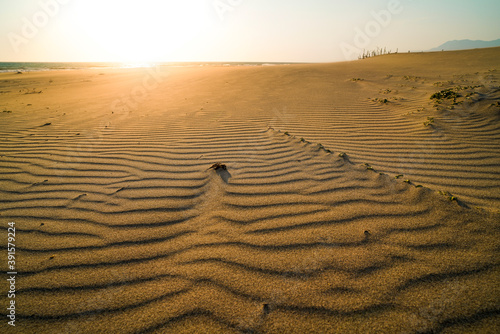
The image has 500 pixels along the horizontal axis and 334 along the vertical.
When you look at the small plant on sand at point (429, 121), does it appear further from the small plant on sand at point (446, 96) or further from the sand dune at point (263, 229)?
the small plant on sand at point (446, 96)

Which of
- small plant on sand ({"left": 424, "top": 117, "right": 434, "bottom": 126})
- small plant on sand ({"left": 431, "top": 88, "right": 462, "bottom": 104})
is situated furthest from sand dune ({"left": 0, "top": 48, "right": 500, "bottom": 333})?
small plant on sand ({"left": 431, "top": 88, "right": 462, "bottom": 104})

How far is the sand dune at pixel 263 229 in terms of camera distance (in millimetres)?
1182

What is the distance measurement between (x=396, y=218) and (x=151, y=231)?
187 centimetres

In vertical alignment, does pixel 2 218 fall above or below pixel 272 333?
above

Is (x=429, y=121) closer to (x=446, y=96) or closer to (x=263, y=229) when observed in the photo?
(x=446, y=96)

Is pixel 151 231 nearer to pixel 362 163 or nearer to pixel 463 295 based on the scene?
pixel 463 295

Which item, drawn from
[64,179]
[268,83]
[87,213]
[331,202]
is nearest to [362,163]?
[331,202]

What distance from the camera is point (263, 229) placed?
68.4 inches

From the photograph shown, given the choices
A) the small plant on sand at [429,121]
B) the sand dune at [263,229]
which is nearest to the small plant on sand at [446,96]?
the sand dune at [263,229]

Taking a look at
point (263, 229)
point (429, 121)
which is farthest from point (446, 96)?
point (263, 229)

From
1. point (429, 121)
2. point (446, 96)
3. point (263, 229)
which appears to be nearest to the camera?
point (263, 229)

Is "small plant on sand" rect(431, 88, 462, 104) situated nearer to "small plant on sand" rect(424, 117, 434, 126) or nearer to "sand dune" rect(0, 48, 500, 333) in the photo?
"sand dune" rect(0, 48, 500, 333)

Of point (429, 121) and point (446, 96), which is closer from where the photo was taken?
point (429, 121)

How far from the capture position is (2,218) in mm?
2059
